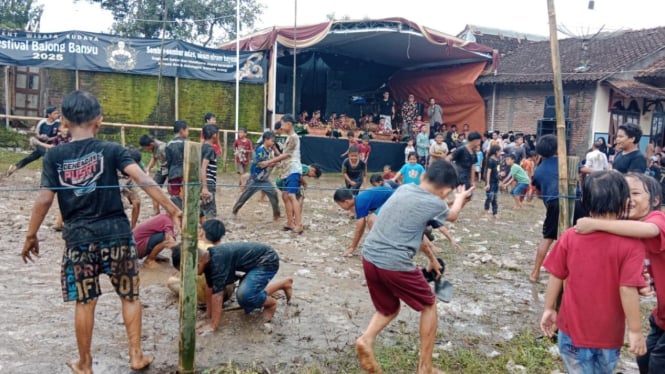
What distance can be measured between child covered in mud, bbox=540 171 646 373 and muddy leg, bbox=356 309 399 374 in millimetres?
1208

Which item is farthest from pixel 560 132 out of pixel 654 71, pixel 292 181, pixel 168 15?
pixel 168 15

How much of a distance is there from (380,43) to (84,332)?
52.8 ft

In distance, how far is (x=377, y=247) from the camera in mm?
3428

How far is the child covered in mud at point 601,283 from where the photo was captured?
239 centimetres

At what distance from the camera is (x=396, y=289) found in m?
3.43

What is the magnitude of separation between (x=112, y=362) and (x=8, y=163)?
10865 mm

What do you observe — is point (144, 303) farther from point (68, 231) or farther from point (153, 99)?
point (153, 99)

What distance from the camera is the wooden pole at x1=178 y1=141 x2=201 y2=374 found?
3.39 m

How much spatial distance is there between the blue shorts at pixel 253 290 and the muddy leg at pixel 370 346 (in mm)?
1119

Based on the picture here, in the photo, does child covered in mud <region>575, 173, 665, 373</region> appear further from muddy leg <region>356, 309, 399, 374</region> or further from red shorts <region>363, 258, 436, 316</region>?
muddy leg <region>356, 309, 399, 374</region>

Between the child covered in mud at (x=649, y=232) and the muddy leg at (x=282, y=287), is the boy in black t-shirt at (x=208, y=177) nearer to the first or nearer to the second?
the muddy leg at (x=282, y=287)

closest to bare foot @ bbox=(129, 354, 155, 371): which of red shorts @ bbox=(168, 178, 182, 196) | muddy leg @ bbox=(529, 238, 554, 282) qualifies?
red shorts @ bbox=(168, 178, 182, 196)

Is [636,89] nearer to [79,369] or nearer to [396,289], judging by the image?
[396,289]

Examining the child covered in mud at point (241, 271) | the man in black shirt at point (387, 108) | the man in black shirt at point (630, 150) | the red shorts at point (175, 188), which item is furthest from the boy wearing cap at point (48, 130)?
the man in black shirt at point (387, 108)
